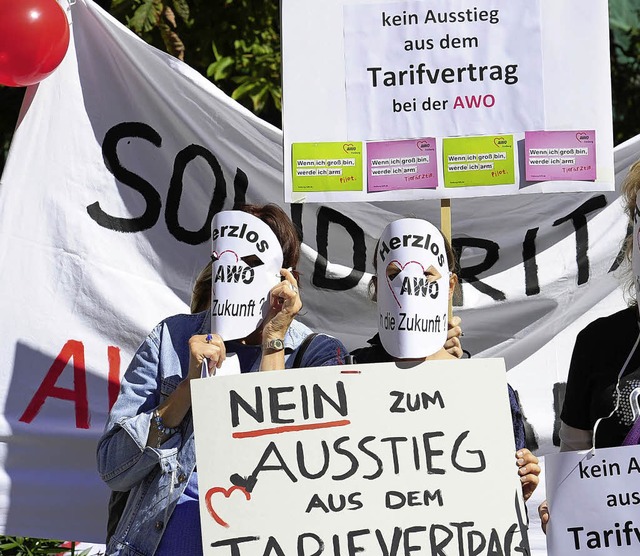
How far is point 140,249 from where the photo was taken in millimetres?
3656

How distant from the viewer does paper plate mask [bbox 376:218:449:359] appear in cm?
247

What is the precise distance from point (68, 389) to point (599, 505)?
1816 mm

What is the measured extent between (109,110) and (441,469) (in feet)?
6.11

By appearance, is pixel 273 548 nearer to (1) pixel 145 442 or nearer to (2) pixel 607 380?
(1) pixel 145 442

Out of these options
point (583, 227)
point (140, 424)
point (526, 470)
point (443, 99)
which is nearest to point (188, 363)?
point (140, 424)

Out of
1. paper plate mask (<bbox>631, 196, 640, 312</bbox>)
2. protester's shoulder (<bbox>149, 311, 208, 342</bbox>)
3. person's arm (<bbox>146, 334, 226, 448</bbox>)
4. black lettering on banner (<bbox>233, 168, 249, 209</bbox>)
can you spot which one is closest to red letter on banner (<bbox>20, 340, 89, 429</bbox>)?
black lettering on banner (<bbox>233, 168, 249, 209</bbox>)

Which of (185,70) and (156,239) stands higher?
(185,70)

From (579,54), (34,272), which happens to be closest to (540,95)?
(579,54)

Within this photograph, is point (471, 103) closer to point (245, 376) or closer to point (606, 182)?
point (606, 182)

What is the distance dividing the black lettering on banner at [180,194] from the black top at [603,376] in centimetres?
149

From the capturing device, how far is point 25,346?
3494 mm

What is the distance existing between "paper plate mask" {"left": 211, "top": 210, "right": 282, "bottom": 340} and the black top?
75 cm

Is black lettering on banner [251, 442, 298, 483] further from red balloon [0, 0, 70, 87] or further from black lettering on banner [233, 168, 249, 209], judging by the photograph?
red balloon [0, 0, 70, 87]

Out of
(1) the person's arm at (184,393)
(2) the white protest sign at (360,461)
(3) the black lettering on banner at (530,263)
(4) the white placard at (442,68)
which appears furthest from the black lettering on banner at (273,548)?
(3) the black lettering on banner at (530,263)
